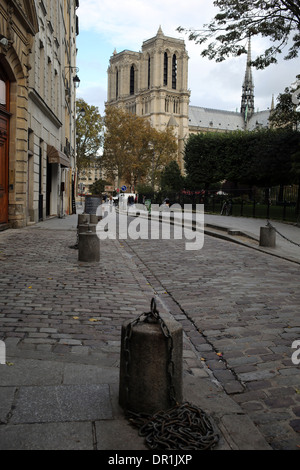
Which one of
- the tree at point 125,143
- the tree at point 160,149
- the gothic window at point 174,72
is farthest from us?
the gothic window at point 174,72

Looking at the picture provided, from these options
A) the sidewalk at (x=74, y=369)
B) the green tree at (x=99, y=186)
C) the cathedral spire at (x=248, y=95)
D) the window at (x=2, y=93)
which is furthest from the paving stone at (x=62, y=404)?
the cathedral spire at (x=248, y=95)

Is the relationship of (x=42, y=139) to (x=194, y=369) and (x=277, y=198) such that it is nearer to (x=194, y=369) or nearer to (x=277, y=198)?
(x=277, y=198)

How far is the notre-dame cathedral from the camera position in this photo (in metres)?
110

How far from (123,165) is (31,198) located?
52460 millimetres

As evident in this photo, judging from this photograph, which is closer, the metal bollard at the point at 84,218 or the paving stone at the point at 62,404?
the paving stone at the point at 62,404

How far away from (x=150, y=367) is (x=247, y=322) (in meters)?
2.57

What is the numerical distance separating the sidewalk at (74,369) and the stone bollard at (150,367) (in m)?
Answer: 0.17

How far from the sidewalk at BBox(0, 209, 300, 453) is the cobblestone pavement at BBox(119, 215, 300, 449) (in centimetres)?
17

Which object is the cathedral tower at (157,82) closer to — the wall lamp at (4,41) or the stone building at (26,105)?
the stone building at (26,105)

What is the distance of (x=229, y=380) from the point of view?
3.53 metres

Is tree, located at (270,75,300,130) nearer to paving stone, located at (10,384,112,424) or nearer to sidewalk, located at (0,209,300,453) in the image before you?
sidewalk, located at (0,209,300,453)

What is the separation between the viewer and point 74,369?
11.3ft

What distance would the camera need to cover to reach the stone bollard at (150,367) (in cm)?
271
